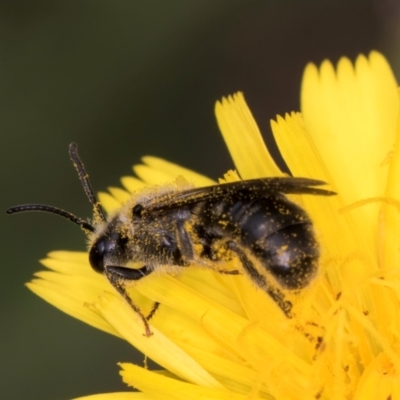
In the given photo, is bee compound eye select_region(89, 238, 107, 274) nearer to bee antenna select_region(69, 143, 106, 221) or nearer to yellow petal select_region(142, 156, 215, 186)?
bee antenna select_region(69, 143, 106, 221)

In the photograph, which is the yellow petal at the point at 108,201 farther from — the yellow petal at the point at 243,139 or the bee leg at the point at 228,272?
the bee leg at the point at 228,272

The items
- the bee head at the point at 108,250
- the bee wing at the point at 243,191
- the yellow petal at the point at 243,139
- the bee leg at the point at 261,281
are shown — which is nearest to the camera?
the bee wing at the point at 243,191

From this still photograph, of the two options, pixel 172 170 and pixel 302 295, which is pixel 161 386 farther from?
pixel 172 170

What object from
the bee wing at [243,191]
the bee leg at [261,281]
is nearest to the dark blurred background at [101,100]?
the bee wing at [243,191]

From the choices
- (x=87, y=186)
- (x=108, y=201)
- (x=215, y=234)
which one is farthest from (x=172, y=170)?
(x=215, y=234)

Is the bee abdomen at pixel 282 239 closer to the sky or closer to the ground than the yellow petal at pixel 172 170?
closer to the ground

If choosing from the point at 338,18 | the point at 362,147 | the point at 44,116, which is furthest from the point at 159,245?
the point at 338,18
